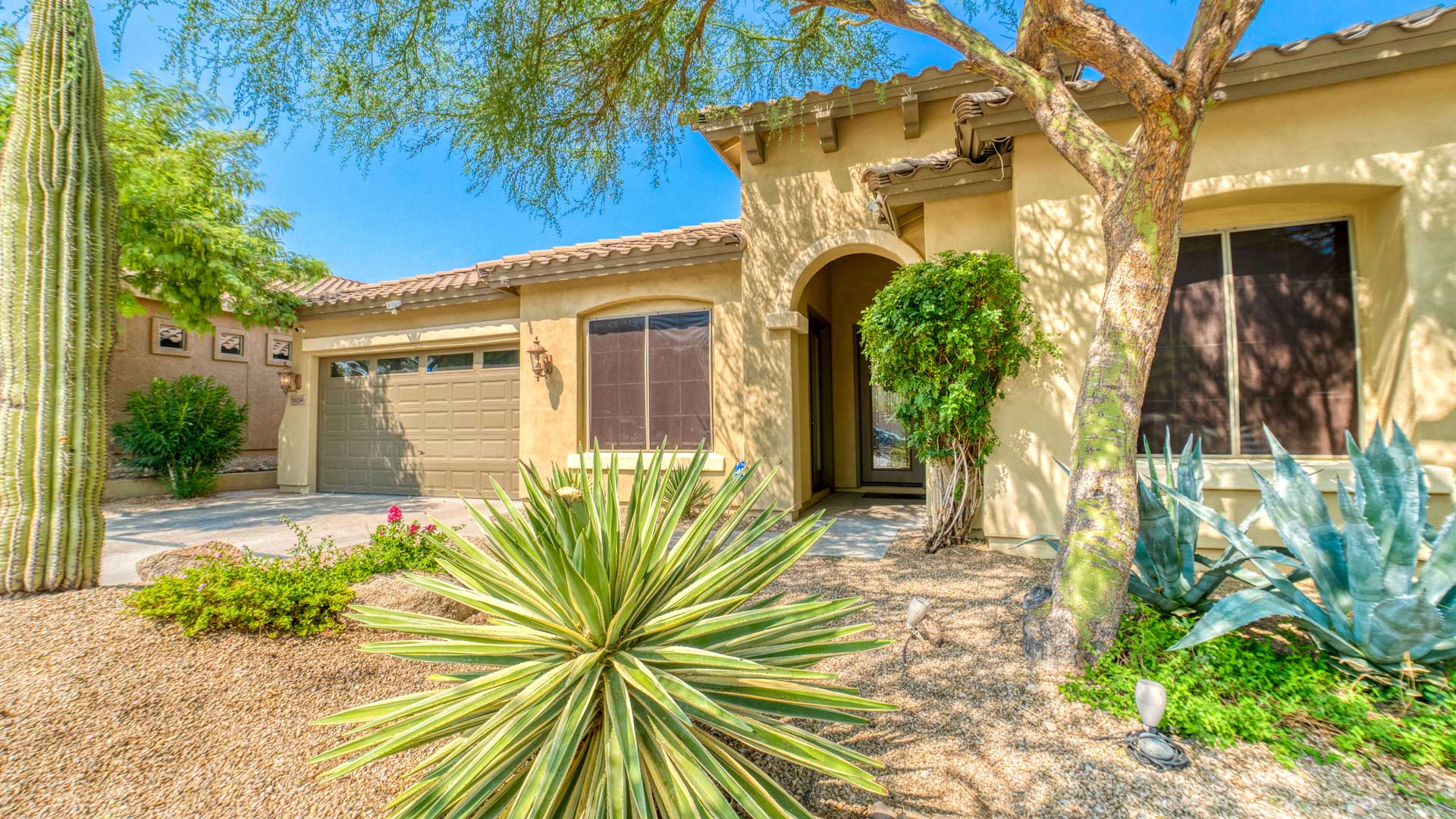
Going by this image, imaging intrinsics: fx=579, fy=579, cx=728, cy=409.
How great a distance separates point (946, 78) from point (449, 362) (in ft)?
28.5

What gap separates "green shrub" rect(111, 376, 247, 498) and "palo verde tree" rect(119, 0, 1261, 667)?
330 inches

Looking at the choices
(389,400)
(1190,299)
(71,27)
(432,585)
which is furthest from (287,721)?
(389,400)

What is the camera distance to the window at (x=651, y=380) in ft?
26.3

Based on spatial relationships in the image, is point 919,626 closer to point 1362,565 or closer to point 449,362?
point 1362,565

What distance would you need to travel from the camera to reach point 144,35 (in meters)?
3.69

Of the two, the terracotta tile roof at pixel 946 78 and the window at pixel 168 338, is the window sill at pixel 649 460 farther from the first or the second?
the window at pixel 168 338

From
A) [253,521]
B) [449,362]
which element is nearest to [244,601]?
[253,521]

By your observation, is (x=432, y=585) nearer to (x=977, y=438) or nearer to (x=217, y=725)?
(x=217, y=725)

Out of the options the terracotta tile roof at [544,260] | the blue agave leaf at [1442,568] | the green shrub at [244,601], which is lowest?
the green shrub at [244,601]

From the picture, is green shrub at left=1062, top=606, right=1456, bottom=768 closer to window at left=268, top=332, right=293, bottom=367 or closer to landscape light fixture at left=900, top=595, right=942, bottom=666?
landscape light fixture at left=900, top=595, right=942, bottom=666

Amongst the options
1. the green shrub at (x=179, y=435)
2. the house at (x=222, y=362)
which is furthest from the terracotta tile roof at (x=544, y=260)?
the green shrub at (x=179, y=435)

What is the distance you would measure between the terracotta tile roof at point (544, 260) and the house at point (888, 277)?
6 cm

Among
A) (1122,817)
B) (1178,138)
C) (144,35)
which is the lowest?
(1122,817)

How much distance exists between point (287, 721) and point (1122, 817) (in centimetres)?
339
